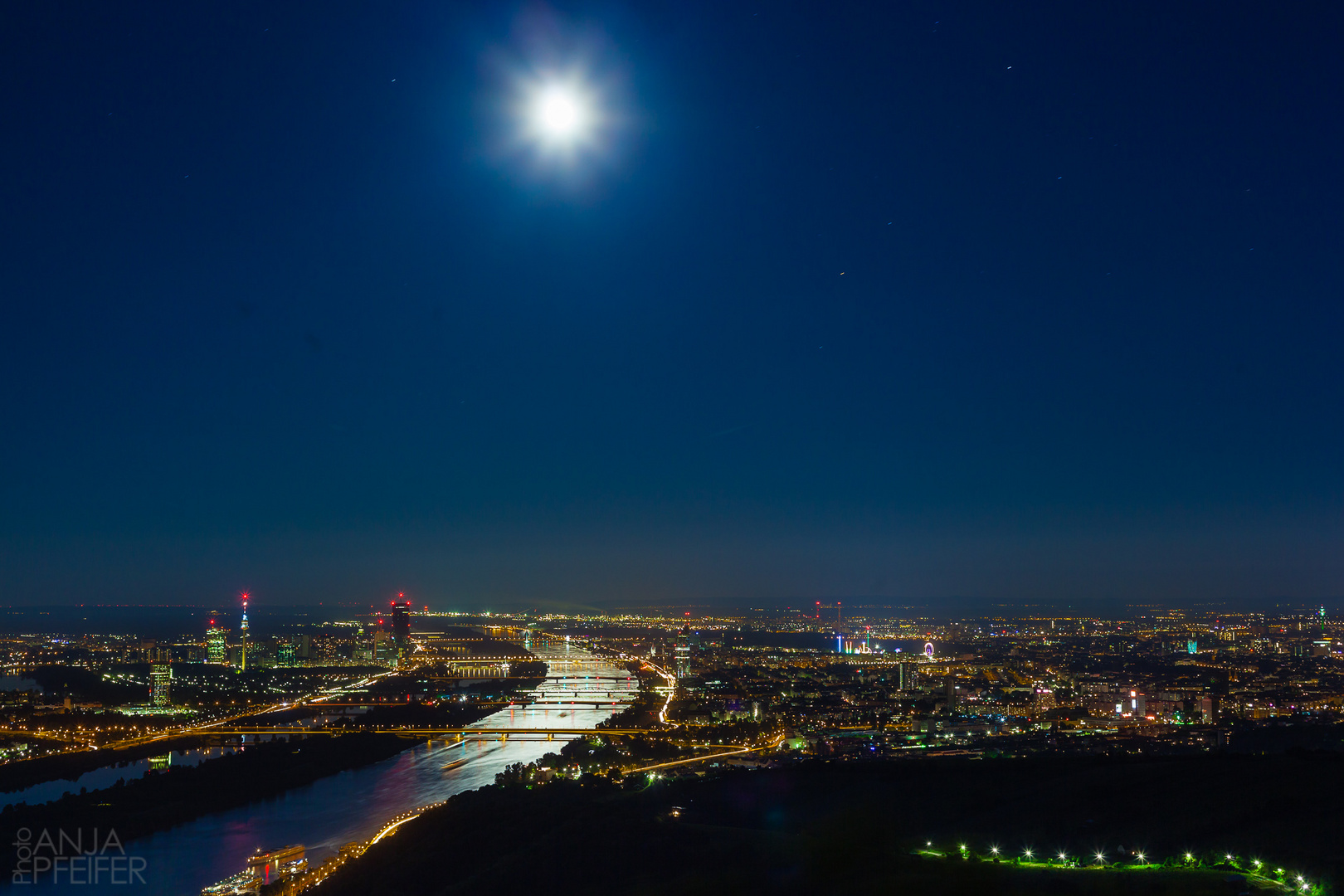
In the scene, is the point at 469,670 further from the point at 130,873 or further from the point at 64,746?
the point at 130,873

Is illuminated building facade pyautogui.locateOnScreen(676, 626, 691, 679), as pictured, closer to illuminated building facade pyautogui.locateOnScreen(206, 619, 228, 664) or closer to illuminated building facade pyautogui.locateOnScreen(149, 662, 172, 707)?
illuminated building facade pyautogui.locateOnScreen(149, 662, 172, 707)

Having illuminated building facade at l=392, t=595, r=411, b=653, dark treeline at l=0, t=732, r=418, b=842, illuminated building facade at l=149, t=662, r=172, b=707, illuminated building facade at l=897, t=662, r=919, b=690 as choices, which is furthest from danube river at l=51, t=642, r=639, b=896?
illuminated building facade at l=392, t=595, r=411, b=653

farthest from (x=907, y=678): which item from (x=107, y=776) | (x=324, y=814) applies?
(x=107, y=776)

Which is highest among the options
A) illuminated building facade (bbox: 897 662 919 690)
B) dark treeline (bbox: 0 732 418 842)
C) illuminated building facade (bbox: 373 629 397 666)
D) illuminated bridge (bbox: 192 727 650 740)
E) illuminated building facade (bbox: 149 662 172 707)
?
illuminated building facade (bbox: 897 662 919 690)

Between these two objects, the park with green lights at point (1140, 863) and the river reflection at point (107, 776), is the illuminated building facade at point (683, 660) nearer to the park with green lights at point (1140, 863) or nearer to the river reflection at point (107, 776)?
the river reflection at point (107, 776)

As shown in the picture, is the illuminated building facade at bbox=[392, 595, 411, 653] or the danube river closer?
the danube river

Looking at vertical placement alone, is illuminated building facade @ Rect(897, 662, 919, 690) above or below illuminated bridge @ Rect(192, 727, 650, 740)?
above

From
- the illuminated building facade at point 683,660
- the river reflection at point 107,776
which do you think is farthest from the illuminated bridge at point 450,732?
the illuminated building facade at point 683,660
